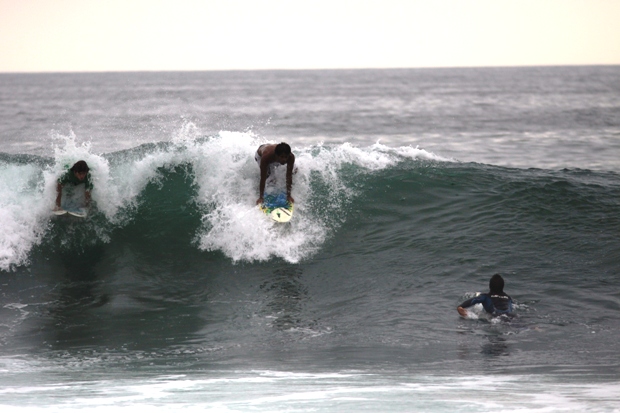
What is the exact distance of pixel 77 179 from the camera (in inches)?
472

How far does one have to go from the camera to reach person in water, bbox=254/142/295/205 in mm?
11688

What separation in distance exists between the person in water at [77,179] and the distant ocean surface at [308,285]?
54cm

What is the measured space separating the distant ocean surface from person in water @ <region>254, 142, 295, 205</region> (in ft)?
1.15

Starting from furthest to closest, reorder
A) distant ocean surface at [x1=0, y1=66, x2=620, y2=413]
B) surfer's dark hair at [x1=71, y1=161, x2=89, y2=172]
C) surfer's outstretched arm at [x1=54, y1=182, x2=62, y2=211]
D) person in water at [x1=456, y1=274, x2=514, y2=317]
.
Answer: surfer's outstretched arm at [x1=54, y1=182, x2=62, y2=211] → surfer's dark hair at [x1=71, y1=161, x2=89, y2=172] → person in water at [x1=456, y1=274, x2=514, y2=317] → distant ocean surface at [x1=0, y1=66, x2=620, y2=413]

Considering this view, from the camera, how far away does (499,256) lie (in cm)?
1162

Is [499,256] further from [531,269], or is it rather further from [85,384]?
[85,384]

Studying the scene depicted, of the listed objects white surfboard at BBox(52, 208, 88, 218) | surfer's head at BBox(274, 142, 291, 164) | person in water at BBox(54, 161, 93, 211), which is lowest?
white surfboard at BBox(52, 208, 88, 218)

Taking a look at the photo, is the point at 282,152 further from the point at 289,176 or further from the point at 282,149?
the point at 289,176

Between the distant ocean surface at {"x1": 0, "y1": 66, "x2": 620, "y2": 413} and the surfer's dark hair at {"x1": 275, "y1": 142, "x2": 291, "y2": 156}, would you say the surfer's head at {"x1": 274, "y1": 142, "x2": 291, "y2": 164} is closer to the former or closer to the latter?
the surfer's dark hair at {"x1": 275, "y1": 142, "x2": 291, "y2": 156}

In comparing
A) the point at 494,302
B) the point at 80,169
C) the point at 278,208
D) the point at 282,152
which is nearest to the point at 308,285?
the point at 278,208

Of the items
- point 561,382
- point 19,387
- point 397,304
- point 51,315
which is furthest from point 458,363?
point 51,315

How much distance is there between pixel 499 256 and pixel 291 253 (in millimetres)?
3220

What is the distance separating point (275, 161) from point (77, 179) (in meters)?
3.16

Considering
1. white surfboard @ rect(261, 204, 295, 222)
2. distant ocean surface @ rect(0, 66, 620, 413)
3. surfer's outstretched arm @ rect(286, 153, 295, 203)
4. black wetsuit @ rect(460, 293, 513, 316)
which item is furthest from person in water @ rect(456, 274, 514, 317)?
surfer's outstretched arm @ rect(286, 153, 295, 203)
